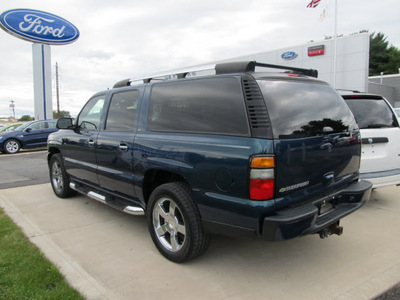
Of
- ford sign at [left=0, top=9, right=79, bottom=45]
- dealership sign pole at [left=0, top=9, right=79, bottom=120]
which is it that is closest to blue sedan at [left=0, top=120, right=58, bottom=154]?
dealership sign pole at [left=0, top=9, right=79, bottom=120]

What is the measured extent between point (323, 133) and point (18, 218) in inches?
171

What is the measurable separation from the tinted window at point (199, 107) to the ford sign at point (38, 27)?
18.7 meters

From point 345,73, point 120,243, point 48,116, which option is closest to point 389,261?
point 120,243

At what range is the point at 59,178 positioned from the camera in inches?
222

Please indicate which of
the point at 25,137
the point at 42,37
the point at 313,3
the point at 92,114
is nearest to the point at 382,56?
the point at 313,3

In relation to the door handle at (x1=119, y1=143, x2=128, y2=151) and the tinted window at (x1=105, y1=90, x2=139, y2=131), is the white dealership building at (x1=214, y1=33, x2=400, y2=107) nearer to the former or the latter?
the tinted window at (x1=105, y1=90, x2=139, y2=131)

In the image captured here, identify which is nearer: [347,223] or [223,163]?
[223,163]

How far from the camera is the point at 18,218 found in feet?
15.2

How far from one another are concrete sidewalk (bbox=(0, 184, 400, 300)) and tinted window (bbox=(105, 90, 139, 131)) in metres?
1.36

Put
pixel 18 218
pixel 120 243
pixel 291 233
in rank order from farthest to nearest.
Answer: pixel 18 218 → pixel 120 243 → pixel 291 233

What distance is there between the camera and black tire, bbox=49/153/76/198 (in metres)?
5.38

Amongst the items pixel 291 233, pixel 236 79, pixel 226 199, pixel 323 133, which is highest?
pixel 236 79

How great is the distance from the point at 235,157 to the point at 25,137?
571 inches

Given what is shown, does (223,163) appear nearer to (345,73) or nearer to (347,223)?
(347,223)
